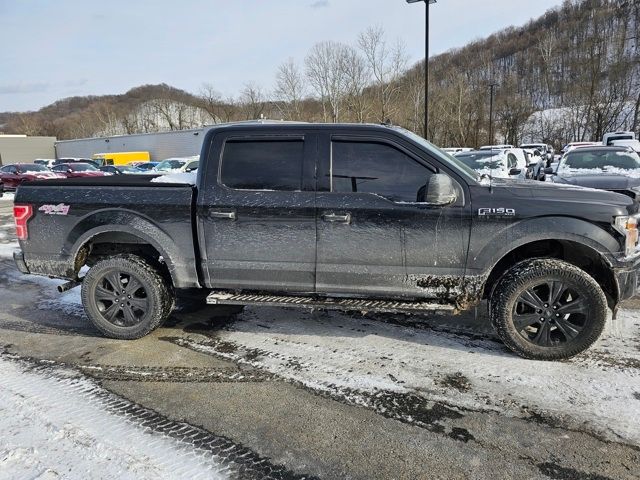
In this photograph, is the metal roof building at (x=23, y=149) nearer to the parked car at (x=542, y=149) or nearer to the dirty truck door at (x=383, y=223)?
the parked car at (x=542, y=149)

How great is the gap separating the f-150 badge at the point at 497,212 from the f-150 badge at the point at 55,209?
12.5ft

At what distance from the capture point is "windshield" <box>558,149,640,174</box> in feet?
32.1

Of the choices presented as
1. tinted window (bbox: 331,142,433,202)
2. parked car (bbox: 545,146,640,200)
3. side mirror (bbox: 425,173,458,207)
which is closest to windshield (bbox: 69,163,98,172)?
parked car (bbox: 545,146,640,200)

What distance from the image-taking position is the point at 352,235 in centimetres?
392

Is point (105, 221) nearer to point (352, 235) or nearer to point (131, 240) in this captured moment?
point (131, 240)

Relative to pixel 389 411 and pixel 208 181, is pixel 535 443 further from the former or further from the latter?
pixel 208 181

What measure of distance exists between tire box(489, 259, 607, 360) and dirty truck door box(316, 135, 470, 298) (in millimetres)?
481

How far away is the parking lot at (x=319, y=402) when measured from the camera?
2.62 metres

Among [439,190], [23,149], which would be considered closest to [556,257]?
[439,190]

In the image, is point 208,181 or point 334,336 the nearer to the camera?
point 208,181

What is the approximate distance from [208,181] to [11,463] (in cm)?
251

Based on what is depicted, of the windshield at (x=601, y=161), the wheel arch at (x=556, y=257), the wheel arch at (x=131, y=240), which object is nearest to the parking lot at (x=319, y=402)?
the wheel arch at (x=556, y=257)

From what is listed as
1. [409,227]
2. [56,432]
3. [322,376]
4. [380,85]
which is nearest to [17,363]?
[56,432]

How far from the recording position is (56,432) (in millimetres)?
2922
